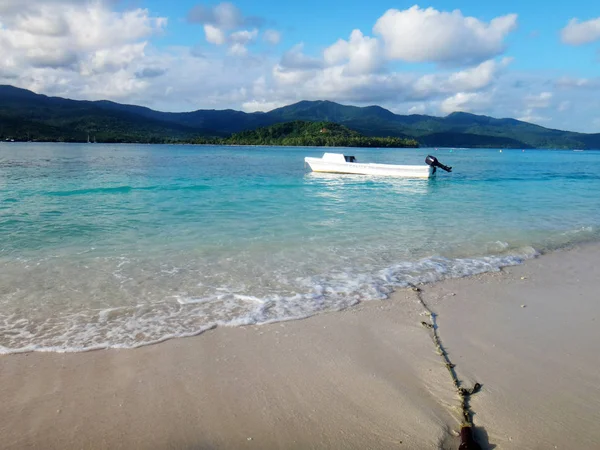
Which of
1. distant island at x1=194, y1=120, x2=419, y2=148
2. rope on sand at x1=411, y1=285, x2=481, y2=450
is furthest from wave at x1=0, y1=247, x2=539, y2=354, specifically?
distant island at x1=194, y1=120, x2=419, y2=148

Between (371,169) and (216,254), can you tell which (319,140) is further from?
(216,254)

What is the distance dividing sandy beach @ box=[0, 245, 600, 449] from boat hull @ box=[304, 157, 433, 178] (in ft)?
102

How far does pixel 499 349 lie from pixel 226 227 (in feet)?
31.1

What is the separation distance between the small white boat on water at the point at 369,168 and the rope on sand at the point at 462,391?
103 feet

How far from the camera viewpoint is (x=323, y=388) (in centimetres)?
435

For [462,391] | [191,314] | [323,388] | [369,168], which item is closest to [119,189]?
[191,314]

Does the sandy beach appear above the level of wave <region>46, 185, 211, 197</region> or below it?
above

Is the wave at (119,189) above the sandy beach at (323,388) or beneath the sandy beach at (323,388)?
beneath

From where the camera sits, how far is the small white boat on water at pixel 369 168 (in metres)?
36.5

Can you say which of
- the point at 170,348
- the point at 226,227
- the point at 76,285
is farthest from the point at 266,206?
the point at 170,348

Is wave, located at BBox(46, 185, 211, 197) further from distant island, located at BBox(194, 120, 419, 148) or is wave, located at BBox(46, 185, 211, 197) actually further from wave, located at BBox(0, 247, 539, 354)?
distant island, located at BBox(194, 120, 419, 148)

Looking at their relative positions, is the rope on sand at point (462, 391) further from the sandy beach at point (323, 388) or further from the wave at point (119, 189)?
the wave at point (119, 189)

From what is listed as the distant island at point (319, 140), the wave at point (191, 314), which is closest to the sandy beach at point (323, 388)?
the wave at point (191, 314)

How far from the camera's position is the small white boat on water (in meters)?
36.5
